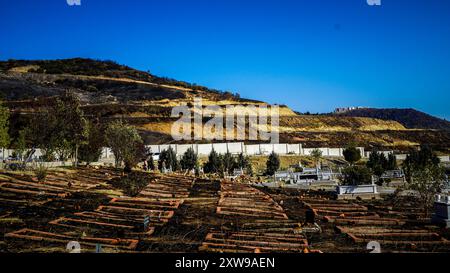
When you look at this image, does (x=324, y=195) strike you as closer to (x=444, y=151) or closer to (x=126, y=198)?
(x=126, y=198)

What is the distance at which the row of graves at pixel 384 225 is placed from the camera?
10.9 metres

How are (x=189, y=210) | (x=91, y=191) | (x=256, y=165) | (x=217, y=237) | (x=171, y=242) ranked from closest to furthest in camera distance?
(x=171, y=242)
(x=217, y=237)
(x=189, y=210)
(x=91, y=191)
(x=256, y=165)

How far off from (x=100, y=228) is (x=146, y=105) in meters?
86.1

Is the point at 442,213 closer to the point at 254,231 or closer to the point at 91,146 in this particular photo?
the point at 254,231

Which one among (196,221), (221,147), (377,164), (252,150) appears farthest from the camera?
(252,150)

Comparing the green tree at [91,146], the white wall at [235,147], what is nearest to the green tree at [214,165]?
the green tree at [91,146]

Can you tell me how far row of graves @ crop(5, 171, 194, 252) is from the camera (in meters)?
9.03

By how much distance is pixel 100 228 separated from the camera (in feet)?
38.3

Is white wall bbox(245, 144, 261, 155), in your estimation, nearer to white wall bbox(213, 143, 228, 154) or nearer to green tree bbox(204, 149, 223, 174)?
white wall bbox(213, 143, 228, 154)

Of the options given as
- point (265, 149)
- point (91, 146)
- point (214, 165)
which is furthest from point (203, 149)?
point (91, 146)

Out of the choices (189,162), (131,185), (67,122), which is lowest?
(131,185)

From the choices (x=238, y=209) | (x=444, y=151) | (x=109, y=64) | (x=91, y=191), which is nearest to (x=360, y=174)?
(x=238, y=209)
